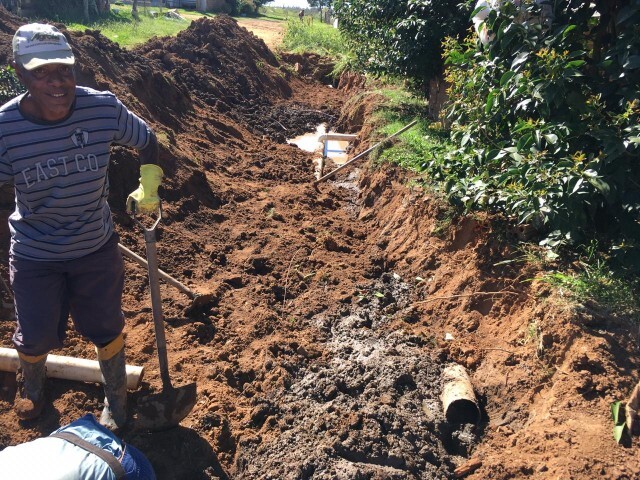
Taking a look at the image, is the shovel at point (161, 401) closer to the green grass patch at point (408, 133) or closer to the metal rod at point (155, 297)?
the metal rod at point (155, 297)

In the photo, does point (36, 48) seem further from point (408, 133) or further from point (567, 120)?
point (408, 133)

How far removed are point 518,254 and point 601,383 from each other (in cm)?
137

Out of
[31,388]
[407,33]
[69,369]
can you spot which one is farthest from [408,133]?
[31,388]

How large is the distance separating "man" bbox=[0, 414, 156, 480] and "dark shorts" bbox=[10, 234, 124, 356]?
0.93 meters

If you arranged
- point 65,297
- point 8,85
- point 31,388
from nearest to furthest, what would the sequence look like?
point 65,297 → point 31,388 → point 8,85

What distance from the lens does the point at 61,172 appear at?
9.61 ft

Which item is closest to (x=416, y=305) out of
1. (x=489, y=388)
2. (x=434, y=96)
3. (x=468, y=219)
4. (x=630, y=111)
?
(x=468, y=219)

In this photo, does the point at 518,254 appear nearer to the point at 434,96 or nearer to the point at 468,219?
the point at 468,219

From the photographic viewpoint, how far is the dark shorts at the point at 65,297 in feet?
9.98

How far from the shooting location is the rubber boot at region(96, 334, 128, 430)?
338 cm

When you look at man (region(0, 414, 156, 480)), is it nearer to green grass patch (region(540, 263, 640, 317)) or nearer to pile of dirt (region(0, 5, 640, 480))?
pile of dirt (region(0, 5, 640, 480))

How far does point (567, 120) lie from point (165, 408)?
3359 mm

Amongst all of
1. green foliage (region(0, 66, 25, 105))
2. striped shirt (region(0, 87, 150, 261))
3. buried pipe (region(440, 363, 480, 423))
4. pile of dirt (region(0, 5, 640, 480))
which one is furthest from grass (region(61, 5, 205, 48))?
buried pipe (region(440, 363, 480, 423))

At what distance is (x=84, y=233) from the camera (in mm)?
3088
